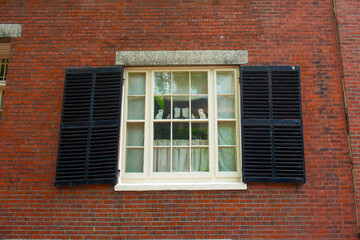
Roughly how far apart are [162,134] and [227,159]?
126 cm

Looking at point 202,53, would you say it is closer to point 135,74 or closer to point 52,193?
point 135,74

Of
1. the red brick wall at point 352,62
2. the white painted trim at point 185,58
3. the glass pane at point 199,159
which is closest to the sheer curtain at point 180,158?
the glass pane at point 199,159

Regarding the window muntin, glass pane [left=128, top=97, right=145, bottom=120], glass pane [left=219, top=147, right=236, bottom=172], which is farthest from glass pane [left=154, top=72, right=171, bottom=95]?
glass pane [left=219, top=147, right=236, bottom=172]

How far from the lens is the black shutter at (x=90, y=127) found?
506 cm

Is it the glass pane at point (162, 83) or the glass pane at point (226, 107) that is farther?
the glass pane at point (162, 83)

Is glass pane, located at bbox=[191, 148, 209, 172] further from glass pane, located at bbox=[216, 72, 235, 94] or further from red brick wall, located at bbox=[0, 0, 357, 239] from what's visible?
glass pane, located at bbox=[216, 72, 235, 94]

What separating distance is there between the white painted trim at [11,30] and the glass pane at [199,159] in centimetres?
407

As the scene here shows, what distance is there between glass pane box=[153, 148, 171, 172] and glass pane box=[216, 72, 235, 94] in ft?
4.88

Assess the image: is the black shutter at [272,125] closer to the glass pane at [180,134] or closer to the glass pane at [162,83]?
the glass pane at [180,134]

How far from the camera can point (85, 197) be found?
5055mm

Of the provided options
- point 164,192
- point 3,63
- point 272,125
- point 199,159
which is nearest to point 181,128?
point 199,159

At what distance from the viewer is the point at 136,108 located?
549 cm

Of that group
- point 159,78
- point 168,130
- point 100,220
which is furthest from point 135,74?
point 100,220

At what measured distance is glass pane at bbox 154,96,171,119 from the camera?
213 inches
